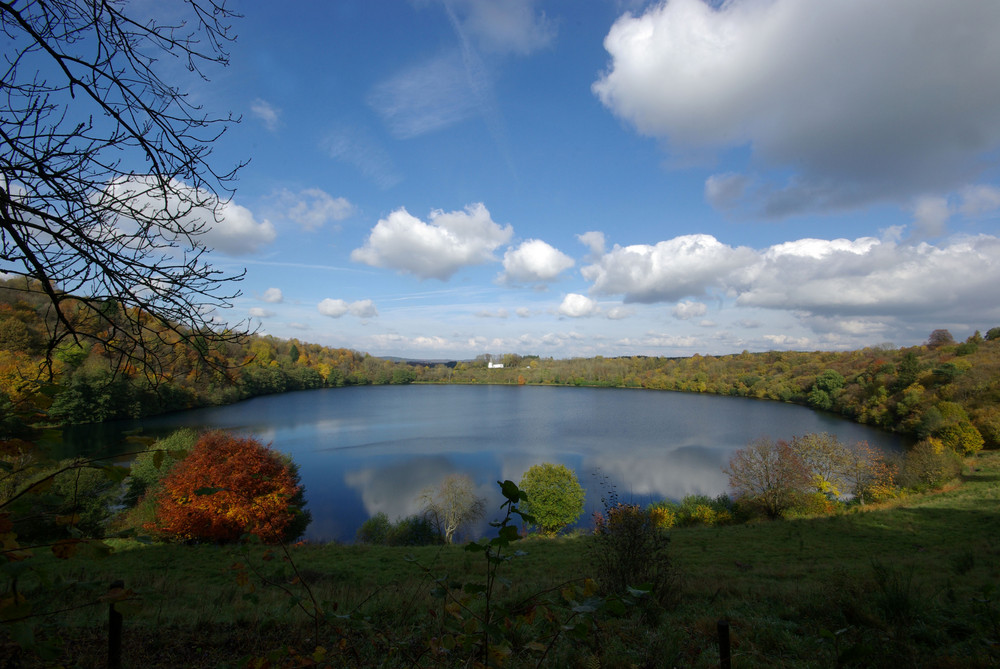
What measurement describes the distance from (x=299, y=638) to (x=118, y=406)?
34551mm

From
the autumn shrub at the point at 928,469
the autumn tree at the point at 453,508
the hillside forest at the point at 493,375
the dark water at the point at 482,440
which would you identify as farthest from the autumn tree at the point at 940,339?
the autumn tree at the point at 453,508

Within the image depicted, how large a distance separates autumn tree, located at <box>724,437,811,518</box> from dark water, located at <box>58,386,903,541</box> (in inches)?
146

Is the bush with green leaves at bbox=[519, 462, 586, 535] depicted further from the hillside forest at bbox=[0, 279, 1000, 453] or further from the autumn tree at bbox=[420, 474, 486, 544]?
A: the hillside forest at bbox=[0, 279, 1000, 453]

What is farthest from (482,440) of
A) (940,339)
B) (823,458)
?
(940,339)

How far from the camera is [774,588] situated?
5812 mm

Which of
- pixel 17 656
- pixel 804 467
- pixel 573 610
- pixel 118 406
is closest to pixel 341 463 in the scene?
pixel 118 406

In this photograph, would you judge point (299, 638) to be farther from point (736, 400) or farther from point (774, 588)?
point (736, 400)

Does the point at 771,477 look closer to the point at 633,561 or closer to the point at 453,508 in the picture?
the point at 453,508

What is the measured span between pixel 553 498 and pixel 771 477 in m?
9.39

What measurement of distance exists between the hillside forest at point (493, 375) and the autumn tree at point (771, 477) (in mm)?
14535

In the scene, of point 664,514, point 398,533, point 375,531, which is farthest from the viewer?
point 664,514

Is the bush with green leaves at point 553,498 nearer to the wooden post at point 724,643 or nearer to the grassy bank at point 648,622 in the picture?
the grassy bank at point 648,622

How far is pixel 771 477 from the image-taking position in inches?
731

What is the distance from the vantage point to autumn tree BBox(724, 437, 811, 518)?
18.2 metres
